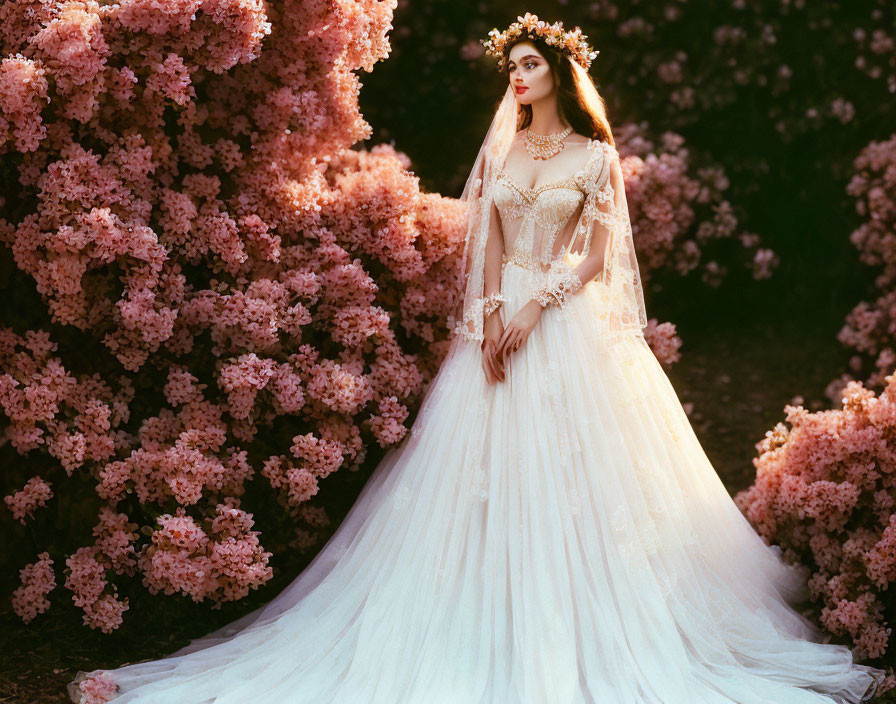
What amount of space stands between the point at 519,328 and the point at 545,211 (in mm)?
446

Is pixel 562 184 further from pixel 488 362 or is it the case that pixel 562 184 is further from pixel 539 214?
pixel 488 362

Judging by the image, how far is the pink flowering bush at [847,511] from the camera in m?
3.68

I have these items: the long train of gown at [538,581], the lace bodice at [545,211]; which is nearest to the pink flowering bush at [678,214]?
the lace bodice at [545,211]

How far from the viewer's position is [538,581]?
3.27 metres

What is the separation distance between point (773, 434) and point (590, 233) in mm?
1546

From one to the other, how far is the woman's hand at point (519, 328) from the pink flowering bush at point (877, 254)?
117 inches

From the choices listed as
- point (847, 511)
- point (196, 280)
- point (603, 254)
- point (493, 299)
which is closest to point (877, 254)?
point (847, 511)

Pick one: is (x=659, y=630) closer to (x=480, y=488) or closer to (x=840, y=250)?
(x=480, y=488)

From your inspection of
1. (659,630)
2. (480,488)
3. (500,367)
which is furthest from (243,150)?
(659,630)

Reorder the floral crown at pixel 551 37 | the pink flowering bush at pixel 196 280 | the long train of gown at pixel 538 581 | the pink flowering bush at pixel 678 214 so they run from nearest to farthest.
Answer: the long train of gown at pixel 538 581 < the pink flowering bush at pixel 196 280 < the floral crown at pixel 551 37 < the pink flowering bush at pixel 678 214

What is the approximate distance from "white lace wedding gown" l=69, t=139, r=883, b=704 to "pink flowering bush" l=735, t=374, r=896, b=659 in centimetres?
18

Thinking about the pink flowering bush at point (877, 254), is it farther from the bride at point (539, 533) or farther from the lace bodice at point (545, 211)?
the lace bodice at point (545, 211)

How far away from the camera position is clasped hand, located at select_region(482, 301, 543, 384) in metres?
3.51

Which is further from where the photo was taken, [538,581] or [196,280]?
[196,280]
